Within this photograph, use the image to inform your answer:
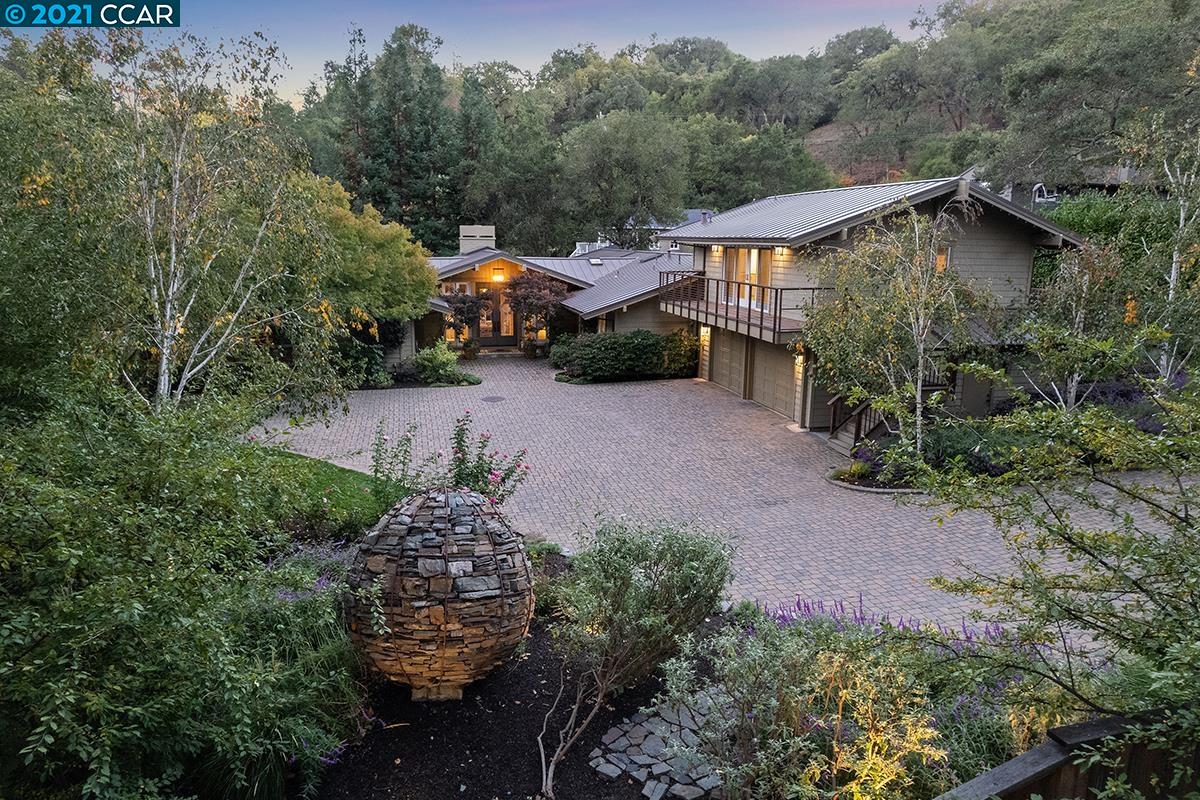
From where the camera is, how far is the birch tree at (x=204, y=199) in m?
9.38

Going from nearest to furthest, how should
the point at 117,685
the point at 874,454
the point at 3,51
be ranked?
the point at 117,685, the point at 3,51, the point at 874,454

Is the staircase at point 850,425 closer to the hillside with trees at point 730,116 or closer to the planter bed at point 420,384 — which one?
the hillside with trees at point 730,116

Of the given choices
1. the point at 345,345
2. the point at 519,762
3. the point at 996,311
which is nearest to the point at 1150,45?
the point at 996,311

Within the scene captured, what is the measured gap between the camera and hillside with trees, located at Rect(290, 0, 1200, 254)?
24922 mm

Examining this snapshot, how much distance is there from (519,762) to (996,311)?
13.3 m

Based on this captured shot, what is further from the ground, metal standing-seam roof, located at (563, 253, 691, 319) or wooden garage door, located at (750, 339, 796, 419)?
metal standing-seam roof, located at (563, 253, 691, 319)

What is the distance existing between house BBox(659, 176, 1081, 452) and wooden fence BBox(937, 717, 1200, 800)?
11.9 meters

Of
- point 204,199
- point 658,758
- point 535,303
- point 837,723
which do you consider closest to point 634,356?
point 535,303

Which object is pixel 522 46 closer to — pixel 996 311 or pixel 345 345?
pixel 345 345

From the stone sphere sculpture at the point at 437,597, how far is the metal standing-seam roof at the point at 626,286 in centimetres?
1979

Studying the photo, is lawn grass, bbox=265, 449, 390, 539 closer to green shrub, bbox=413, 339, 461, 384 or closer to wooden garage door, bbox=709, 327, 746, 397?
green shrub, bbox=413, 339, 461, 384

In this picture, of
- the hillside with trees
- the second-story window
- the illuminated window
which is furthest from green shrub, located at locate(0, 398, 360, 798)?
the hillside with trees

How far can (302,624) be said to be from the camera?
6012mm

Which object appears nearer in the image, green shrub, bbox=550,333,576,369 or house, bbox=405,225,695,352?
house, bbox=405,225,695,352
